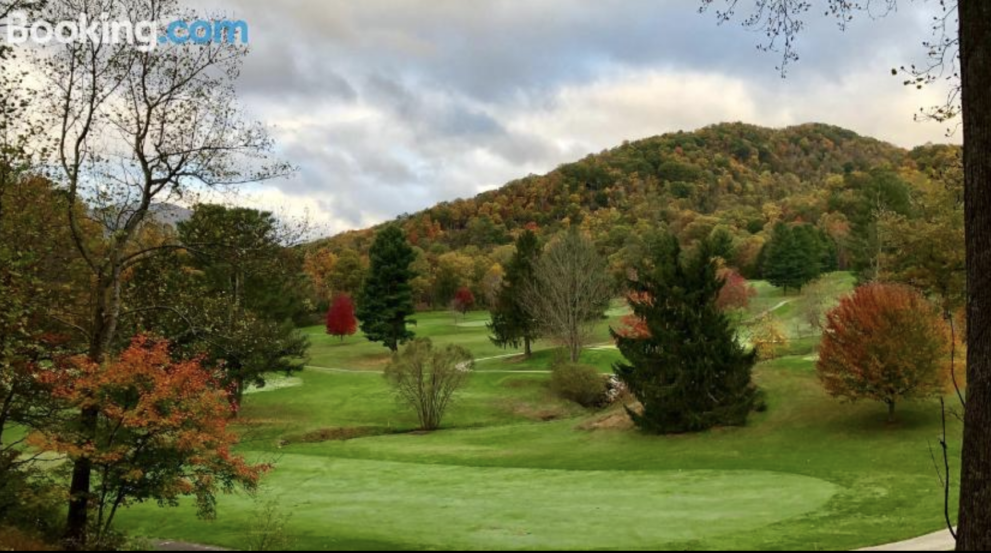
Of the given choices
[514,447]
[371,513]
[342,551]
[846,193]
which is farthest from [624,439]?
[846,193]

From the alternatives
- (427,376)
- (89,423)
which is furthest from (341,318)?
(89,423)

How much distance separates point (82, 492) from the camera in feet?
46.4

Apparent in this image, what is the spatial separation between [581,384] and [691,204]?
90.2 meters

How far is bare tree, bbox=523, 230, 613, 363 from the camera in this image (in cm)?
5106

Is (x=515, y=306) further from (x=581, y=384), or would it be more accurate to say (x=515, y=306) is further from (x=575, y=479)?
(x=575, y=479)

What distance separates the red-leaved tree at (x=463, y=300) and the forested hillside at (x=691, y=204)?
8.60ft

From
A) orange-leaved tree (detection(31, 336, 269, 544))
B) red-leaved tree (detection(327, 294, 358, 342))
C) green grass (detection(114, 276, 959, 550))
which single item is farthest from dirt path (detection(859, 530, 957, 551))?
red-leaved tree (detection(327, 294, 358, 342))

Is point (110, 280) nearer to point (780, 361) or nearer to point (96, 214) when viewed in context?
point (96, 214)

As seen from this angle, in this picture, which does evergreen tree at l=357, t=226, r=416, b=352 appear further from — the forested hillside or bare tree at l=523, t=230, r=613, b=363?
bare tree at l=523, t=230, r=613, b=363

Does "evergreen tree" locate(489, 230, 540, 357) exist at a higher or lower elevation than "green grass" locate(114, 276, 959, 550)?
higher

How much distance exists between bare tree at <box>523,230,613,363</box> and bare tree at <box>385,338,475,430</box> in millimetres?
11192

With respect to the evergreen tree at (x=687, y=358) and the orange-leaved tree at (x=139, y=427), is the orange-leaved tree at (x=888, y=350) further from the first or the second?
the orange-leaved tree at (x=139, y=427)

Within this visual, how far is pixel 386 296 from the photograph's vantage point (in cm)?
6038

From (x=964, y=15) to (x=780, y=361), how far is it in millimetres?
40279
